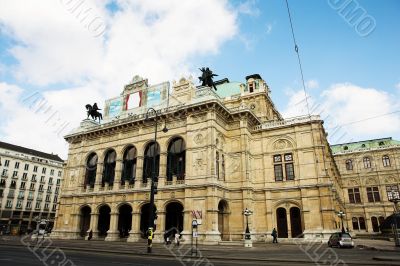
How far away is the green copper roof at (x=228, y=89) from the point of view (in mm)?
45737

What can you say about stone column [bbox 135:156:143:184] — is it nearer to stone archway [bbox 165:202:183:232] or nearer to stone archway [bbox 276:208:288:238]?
stone archway [bbox 165:202:183:232]

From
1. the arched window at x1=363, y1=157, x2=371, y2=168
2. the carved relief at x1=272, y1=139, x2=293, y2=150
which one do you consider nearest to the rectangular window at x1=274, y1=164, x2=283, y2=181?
the carved relief at x1=272, y1=139, x2=293, y2=150

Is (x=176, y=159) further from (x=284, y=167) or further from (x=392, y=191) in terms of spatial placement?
(x=392, y=191)

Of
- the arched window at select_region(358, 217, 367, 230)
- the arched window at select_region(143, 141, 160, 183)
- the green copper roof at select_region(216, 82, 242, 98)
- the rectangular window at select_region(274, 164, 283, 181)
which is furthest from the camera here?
the arched window at select_region(358, 217, 367, 230)

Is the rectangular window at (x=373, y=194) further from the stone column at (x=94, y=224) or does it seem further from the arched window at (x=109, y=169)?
the stone column at (x=94, y=224)

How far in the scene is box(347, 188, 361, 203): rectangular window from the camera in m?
56.7

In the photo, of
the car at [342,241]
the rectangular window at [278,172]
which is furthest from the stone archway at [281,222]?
the car at [342,241]

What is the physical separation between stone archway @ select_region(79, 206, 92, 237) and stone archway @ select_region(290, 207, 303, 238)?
25.6 metres

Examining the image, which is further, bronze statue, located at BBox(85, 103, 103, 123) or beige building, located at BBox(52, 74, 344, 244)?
bronze statue, located at BBox(85, 103, 103, 123)

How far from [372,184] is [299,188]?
33.2m

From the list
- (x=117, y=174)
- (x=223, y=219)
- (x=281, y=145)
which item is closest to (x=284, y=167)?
(x=281, y=145)

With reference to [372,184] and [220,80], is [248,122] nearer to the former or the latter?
[220,80]

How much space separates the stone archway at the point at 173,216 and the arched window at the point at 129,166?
6.08 m

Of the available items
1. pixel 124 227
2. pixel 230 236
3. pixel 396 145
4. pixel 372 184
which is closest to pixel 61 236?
pixel 124 227
